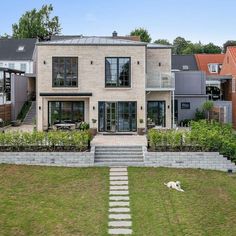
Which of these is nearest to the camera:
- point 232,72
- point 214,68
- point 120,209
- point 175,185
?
point 120,209

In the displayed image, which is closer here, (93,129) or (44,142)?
(44,142)

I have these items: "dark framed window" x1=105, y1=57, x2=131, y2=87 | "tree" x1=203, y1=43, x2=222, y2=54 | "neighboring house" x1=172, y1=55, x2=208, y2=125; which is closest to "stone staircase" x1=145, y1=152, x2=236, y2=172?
"dark framed window" x1=105, y1=57, x2=131, y2=87

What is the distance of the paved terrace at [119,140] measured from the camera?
23.3m

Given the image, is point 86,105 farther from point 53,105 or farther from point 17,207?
point 17,207

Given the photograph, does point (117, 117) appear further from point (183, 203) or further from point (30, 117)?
point (183, 203)

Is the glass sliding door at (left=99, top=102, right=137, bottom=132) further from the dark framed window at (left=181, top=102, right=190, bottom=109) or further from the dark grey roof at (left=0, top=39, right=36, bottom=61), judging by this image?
the dark grey roof at (left=0, top=39, right=36, bottom=61)

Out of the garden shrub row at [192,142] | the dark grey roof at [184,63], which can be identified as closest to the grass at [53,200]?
the garden shrub row at [192,142]

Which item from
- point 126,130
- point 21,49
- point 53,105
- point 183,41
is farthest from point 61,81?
point 183,41

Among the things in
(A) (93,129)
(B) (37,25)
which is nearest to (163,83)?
(A) (93,129)

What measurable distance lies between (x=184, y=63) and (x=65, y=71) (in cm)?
2803

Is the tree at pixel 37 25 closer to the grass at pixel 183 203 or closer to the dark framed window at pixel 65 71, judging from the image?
the dark framed window at pixel 65 71

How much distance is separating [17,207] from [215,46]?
72.6m

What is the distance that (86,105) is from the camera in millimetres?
30062

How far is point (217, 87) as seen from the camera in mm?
43656
